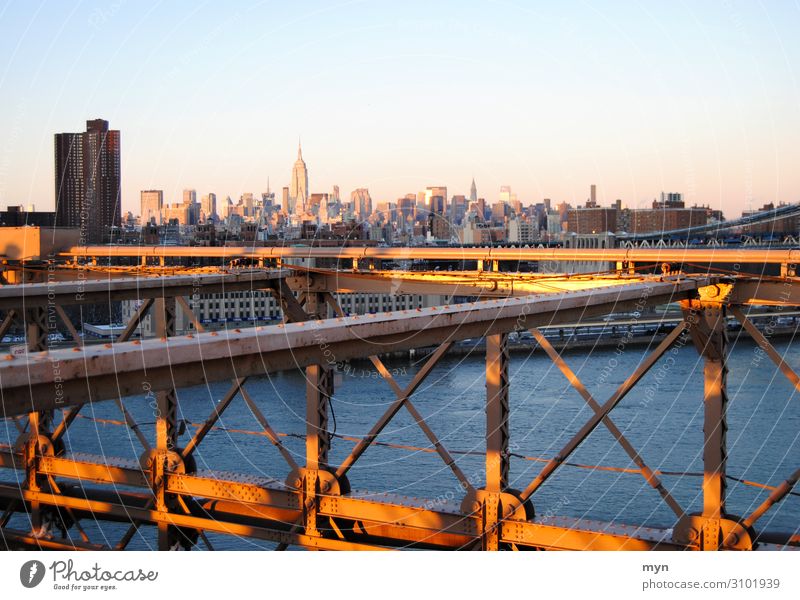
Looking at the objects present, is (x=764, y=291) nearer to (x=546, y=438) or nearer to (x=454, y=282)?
(x=454, y=282)

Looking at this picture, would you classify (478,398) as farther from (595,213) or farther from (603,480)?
(603,480)

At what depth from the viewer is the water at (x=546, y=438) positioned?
10508 millimetres

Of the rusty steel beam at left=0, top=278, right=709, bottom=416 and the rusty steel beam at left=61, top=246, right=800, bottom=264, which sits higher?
the rusty steel beam at left=61, top=246, right=800, bottom=264

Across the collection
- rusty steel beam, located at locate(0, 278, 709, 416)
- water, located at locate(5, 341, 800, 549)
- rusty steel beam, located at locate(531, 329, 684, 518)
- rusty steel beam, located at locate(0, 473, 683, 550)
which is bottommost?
water, located at locate(5, 341, 800, 549)

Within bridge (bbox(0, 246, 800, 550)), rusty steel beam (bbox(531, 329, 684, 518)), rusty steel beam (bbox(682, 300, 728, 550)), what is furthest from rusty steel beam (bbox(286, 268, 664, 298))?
rusty steel beam (bbox(531, 329, 684, 518))

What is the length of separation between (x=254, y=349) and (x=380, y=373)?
170cm

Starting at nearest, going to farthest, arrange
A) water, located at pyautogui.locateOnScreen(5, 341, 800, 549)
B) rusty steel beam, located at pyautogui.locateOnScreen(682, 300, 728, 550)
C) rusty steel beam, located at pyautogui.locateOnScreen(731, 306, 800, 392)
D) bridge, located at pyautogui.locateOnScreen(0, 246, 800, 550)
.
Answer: bridge, located at pyautogui.locateOnScreen(0, 246, 800, 550)
rusty steel beam, located at pyautogui.locateOnScreen(682, 300, 728, 550)
rusty steel beam, located at pyautogui.locateOnScreen(731, 306, 800, 392)
water, located at pyautogui.locateOnScreen(5, 341, 800, 549)

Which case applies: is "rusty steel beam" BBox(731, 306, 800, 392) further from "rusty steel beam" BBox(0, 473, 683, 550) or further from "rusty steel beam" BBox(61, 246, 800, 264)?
"rusty steel beam" BBox(0, 473, 683, 550)

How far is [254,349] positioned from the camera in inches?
86.6

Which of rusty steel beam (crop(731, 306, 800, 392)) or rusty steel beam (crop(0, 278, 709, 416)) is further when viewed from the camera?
rusty steel beam (crop(731, 306, 800, 392))

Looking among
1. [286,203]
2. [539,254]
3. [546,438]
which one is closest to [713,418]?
[539,254]

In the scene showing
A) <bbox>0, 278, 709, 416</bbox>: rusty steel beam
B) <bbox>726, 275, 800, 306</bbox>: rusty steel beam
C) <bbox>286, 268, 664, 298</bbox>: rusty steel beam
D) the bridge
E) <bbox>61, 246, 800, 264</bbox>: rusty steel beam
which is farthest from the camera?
<bbox>286, 268, 664, 298</bbox>: rusty steel beam

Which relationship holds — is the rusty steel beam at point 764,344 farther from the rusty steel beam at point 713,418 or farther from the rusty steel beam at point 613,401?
the rusty steel beam at point 613,401

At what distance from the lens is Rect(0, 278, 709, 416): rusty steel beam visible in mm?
1846
